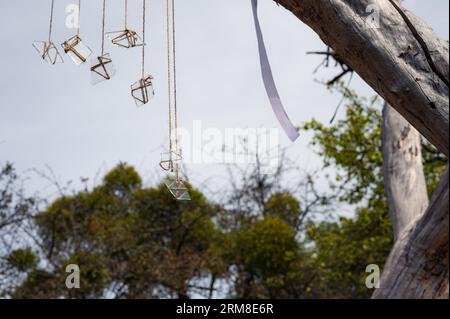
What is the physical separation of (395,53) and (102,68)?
2.48 ft

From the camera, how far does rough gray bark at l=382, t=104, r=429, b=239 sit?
263 cm

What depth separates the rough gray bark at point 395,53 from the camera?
976 mm

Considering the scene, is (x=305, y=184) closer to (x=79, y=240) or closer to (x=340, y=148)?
(x=340, y=148)

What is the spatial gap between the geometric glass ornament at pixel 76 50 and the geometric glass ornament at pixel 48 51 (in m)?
0.06

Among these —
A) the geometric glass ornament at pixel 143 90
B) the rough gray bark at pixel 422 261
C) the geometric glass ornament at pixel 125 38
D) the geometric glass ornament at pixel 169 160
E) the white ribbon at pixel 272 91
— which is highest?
the geometric glass ornament at pixel 125 38

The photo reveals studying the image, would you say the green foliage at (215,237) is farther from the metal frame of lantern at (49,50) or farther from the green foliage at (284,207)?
the metal frame of lantern at (49,50)

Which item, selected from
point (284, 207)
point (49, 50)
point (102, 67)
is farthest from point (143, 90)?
point (284, 207)

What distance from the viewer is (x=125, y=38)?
151 cm

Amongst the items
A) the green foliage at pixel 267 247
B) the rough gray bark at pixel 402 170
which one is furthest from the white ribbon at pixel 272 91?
the green foliage at pixel 267 247

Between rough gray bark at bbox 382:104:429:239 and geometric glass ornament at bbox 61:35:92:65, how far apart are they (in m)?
1.60

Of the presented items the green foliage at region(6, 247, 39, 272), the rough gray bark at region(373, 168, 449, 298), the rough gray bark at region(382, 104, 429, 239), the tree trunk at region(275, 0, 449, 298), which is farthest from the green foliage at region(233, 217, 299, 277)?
the tree trunk at region(275, 0, 449, 298)

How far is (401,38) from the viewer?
103 centimetres

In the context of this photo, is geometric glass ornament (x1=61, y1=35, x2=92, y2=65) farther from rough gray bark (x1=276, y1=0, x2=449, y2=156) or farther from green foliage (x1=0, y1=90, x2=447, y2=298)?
green foliage (x1=0, y1=90, x2=447, y2=298)
